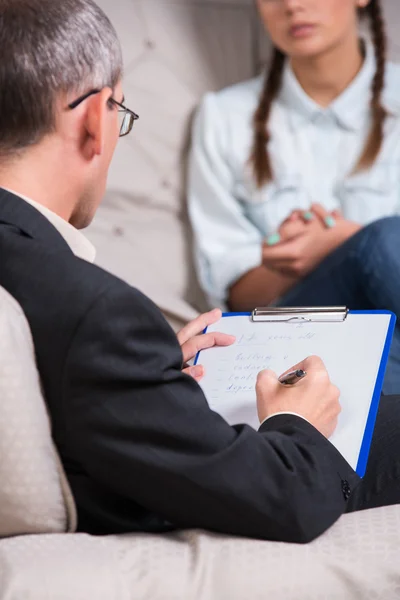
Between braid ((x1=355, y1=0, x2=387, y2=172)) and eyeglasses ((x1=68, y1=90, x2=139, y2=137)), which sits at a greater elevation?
eyeglasses ((x1=68, y1=90, x2=139, y2=137))

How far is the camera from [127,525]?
947mm

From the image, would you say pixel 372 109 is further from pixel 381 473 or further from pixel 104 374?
pixel 104 374

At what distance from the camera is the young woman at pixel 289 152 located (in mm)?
2092

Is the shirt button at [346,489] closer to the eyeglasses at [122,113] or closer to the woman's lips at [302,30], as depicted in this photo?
the eyeglasses at [122,113]

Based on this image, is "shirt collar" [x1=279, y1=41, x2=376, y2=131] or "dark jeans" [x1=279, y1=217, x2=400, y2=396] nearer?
"dark jeans" [x1=279, y1=217, x2=400, y2=396]

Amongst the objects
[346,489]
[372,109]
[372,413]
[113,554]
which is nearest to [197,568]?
[113,554]

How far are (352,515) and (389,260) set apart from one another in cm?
81

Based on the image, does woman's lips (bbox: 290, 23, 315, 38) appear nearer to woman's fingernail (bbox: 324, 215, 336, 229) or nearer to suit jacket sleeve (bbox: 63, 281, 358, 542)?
woman's fingernail (bbox: 324, 215, 336, 229)

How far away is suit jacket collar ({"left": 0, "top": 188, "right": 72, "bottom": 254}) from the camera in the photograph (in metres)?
0.91

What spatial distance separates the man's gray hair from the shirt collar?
1226 millimetres

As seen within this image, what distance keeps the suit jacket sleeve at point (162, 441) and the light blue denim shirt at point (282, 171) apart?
1.22 m

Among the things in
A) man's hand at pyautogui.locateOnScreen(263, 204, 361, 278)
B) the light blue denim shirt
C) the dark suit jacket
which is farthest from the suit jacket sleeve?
the light blue denim shirt

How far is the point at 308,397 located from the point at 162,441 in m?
0.20

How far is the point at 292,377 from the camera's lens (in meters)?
1.03
